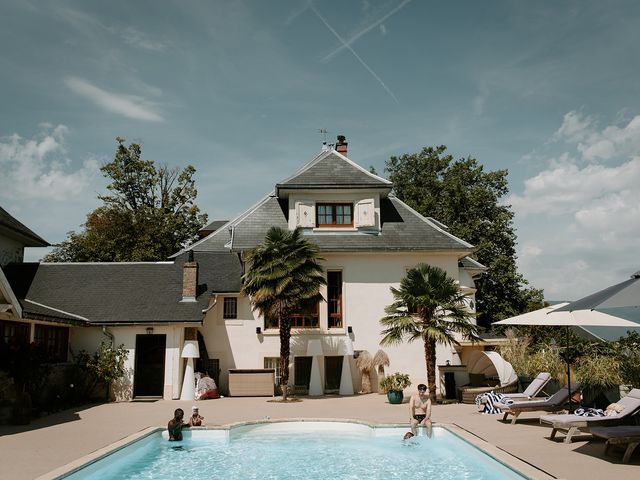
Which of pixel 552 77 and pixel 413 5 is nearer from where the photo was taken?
pixel 413 5

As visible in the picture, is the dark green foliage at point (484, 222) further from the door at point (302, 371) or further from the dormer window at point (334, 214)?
the door at point (302, 371)

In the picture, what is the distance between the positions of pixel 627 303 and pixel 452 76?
939cm

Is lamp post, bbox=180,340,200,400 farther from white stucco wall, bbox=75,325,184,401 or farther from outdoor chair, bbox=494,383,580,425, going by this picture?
outdoor chair, bbox=494,383,580,425

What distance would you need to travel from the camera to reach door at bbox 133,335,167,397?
871 inches

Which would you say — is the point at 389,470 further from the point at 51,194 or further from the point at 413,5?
the point at 51,194

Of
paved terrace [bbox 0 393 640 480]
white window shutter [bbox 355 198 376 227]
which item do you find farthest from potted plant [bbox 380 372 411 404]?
white window shutter [bbox 355 198 376 227]

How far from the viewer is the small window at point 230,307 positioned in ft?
75.4

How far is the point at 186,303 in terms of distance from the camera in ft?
69.4

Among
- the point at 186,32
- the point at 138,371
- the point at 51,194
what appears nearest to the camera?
the point at 186,32

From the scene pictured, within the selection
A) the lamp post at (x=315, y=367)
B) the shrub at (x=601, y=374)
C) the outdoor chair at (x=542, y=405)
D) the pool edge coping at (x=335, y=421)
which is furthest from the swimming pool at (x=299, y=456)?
the lamp post at (x=315, y=367)

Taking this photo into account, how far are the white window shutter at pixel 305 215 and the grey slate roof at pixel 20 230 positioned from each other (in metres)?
11.8

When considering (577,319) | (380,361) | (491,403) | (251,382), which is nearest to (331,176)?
(380,361)

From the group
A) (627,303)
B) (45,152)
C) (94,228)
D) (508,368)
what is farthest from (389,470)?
(94,228)

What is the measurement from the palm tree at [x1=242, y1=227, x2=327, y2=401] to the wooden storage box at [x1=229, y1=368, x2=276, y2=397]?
4.89 ft
